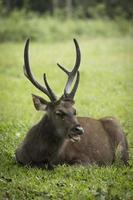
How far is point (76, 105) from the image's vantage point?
15273 mm

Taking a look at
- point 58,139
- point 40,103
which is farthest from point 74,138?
point 40,103

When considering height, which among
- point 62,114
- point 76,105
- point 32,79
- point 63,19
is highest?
point 63,19

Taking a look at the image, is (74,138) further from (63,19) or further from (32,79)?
(63,19)

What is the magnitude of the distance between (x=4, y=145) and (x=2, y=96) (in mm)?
6446

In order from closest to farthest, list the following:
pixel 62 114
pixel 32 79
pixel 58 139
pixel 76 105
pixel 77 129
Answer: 1. pixel 77 129
2. pixel 62 114
3. pixel 58 139
4. pixel 32 79
5. pixel 76 105

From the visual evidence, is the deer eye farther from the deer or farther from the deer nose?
the deer nose

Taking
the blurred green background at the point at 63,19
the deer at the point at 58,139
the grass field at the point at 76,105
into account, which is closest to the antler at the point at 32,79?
the deer at the point at 58,139

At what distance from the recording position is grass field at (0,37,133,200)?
782 cm

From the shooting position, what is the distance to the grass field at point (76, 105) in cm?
782

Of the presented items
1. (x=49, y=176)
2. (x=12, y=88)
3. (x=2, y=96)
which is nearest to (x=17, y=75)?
(x=12, y=88)

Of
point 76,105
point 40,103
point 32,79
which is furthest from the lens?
point 76,105

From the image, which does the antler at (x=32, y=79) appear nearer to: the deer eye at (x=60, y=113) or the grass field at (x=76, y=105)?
the deer eye at (x=60, y=113)

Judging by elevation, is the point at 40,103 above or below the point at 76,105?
above

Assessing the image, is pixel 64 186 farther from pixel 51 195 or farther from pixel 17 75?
pixel 17 75
